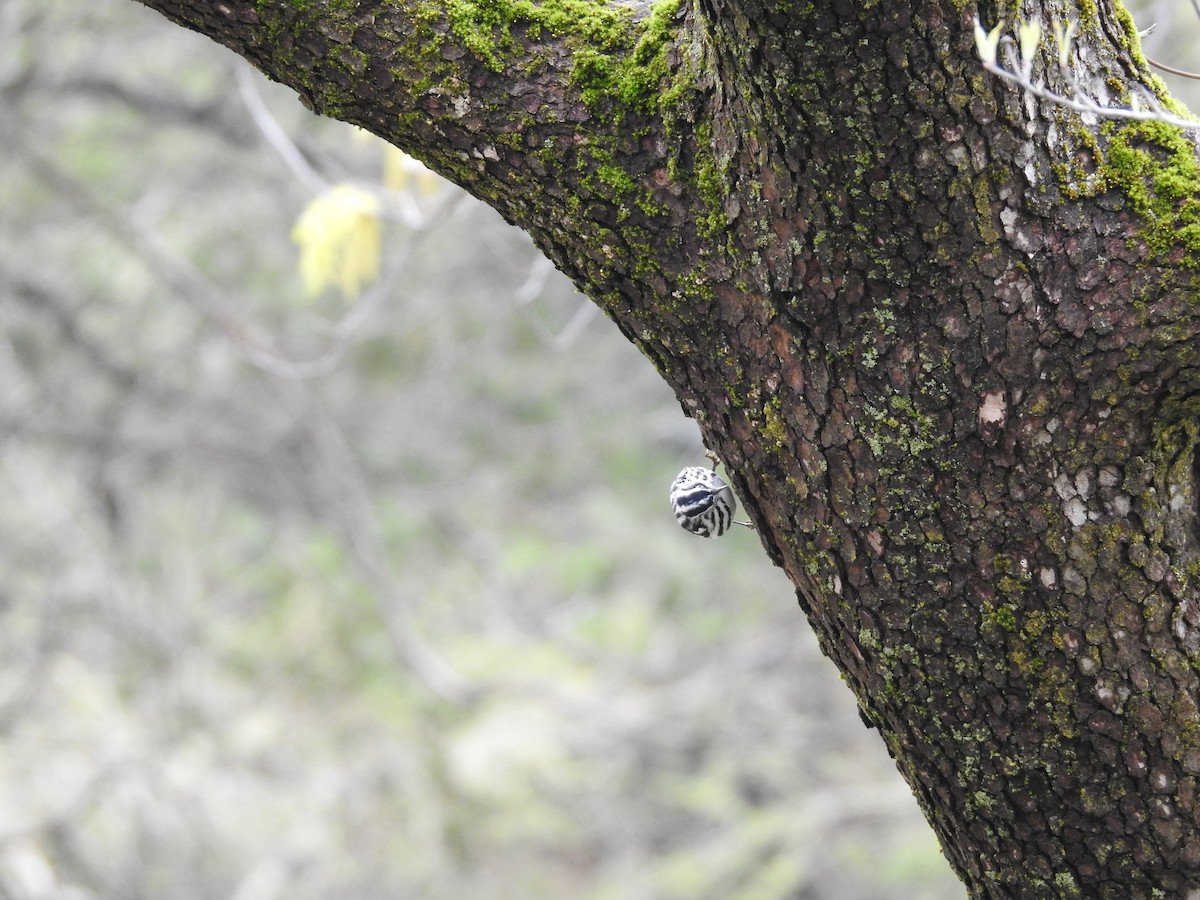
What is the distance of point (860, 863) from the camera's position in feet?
24.7

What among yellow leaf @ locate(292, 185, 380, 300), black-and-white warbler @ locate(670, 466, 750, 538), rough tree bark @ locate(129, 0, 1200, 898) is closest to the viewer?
rough tree bark @ locate(129, 0, 1200, 898)

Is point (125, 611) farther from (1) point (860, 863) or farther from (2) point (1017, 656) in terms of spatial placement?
(2) point (1017, 656)

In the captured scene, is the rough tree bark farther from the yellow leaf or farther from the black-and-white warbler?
the yellow leaf

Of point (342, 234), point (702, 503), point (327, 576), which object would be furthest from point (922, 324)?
point (327, 576)

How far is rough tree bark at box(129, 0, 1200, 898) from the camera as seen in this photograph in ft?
3.80

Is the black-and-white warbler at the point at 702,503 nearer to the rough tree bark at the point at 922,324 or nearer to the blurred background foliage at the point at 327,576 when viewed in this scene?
the rough tree bark at the point at 922,324

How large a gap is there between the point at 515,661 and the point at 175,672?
2.11 meters

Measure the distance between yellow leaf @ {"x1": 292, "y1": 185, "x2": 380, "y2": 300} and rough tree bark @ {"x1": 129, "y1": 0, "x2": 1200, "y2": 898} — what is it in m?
1.82

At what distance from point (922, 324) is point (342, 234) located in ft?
7.68

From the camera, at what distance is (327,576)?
7.44 m

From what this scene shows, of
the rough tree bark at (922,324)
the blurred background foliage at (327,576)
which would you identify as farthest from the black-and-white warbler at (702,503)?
the blurred background foliage at (327,576)

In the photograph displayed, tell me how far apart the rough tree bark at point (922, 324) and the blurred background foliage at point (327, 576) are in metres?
2.75

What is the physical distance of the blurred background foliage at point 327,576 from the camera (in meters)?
5.78

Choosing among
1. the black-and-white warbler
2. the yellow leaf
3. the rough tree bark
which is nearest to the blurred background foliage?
the yellow leaf
